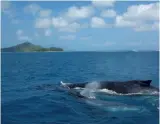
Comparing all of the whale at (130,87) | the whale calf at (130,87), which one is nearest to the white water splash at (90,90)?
the whale at (130,87)

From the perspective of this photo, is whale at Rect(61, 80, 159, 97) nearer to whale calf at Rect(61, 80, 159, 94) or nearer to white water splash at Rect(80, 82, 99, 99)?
whale calf at Rect(61, 80, 159, 94)

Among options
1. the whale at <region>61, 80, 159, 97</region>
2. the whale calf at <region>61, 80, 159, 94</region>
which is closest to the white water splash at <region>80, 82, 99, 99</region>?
the whale at <region>61, 80, 159, 97</region>

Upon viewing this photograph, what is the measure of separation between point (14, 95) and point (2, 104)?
482cm

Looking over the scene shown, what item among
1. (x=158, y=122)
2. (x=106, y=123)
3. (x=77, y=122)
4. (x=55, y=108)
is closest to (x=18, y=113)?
(x=55, y=108)

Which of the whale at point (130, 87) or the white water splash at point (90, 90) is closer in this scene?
the white water splash at point (90, 90)

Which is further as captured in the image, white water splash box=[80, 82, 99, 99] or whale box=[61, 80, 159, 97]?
whale box=[61, 80, 159, 97]

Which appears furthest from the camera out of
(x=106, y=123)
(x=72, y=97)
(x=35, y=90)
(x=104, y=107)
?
(x=35, y=90)

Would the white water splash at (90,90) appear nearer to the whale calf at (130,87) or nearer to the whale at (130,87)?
the whale at (130,87)

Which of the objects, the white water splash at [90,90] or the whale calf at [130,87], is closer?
the white water splash at [90,90]

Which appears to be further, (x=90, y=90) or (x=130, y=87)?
(x=90, y=90)

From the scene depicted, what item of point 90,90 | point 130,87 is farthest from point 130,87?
point 90,90

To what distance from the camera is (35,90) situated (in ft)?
105

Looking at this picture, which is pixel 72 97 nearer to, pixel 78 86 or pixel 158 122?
pixel 78 86

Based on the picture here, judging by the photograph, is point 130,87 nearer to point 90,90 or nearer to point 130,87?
point 130,87
